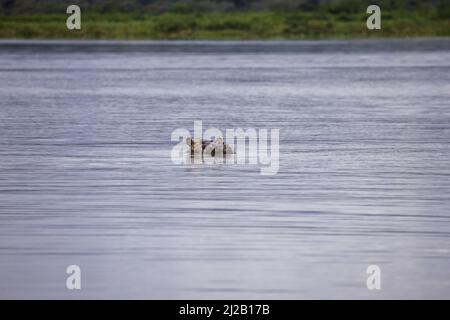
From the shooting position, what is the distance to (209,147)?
2684 centimetres

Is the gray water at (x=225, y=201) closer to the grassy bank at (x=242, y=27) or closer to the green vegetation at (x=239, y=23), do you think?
the grassy bank at (x=242, y=27)

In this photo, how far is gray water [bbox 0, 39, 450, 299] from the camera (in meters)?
16.1

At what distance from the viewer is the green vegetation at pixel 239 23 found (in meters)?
119

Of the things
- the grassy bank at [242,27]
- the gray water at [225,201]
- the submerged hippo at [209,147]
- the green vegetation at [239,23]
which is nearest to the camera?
the gray water at [225,201]

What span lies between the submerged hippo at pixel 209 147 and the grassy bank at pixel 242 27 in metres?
89.7

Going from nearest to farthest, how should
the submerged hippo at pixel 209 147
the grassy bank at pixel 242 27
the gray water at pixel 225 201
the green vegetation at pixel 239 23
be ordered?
the gray water at pixel 225 201
the submerged hippo at pixel 209 147
the grassy bank at pixel 242 27
the green vegetation at pixel 239 23

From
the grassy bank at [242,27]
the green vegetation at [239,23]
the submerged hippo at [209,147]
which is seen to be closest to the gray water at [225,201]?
the submerged hippo at [209,147]

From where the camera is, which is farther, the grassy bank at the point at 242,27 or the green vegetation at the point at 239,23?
the green vegetation at the point at 239,23

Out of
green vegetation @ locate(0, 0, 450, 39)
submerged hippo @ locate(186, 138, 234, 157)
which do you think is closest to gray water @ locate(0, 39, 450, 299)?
submerged hippo @ locate(186, 138, 234, 157)

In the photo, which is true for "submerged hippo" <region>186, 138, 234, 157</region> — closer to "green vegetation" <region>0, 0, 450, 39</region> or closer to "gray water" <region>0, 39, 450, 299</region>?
"gray water" <region>0, 39, 450, 299</region>

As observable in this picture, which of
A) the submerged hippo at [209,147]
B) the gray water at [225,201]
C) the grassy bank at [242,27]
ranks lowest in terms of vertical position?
the grassy bank at [242,27]

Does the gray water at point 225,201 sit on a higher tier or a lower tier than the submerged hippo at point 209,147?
lower

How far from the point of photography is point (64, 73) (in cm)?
6394

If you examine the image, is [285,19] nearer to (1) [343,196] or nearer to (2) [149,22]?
(2) [149,22]
